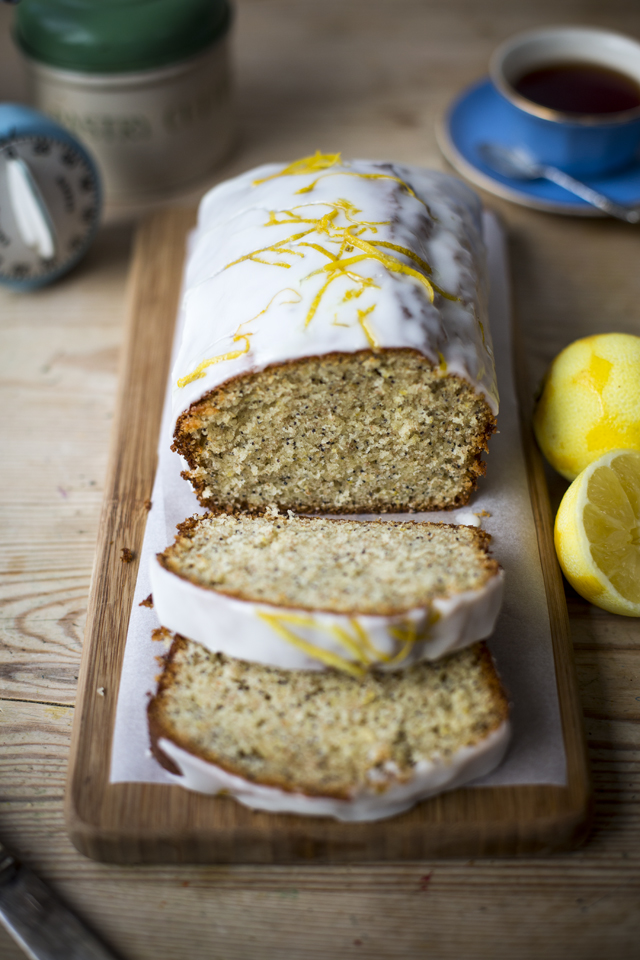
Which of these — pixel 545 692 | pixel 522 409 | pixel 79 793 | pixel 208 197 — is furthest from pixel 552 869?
pixel 208 197

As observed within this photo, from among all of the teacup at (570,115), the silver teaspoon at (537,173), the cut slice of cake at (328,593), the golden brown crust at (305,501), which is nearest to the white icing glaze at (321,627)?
the cut slice of cake at (328,593)

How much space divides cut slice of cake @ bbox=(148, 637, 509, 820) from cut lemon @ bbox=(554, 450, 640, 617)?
0.39 meters

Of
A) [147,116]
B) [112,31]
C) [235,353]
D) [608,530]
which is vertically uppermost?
[112,31]

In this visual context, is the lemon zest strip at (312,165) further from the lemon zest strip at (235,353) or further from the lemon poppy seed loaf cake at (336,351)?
the lemon zest strip at (235,353)

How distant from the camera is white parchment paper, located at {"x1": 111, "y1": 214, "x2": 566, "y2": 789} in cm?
188

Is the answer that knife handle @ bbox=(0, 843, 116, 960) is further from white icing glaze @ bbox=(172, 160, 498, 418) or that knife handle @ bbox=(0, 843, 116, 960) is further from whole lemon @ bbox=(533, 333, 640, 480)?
whole lemon @ bbox=(533, 333, 640, 480)

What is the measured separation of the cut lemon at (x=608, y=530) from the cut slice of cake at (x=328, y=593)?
0.24 metres

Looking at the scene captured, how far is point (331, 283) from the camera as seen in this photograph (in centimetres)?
213

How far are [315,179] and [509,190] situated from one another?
3.92 ft

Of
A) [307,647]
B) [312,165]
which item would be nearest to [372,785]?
[307,647]

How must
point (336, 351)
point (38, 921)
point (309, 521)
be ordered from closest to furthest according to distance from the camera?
point (38, 921) → point (336, 351) → point (309, 521)

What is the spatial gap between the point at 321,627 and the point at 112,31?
243 cm

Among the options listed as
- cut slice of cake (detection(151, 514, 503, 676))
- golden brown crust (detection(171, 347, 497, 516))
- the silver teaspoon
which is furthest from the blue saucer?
cut slice of cake (detection(151, 514, 503, 676))

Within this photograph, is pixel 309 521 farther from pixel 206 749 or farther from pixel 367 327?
pixel 206 749
